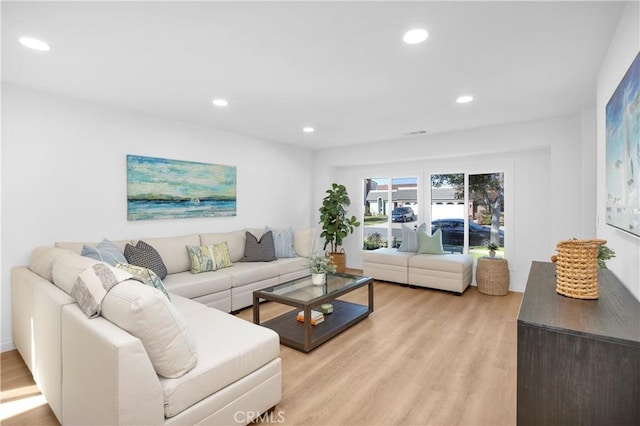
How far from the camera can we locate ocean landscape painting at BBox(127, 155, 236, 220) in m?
3.73

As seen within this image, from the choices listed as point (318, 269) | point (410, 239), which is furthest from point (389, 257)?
point (318, 269)

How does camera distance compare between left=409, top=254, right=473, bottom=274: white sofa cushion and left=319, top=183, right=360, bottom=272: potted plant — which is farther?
left=319, top=183, right=360, bottom=272: potted plant

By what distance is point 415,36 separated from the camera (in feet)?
6.82

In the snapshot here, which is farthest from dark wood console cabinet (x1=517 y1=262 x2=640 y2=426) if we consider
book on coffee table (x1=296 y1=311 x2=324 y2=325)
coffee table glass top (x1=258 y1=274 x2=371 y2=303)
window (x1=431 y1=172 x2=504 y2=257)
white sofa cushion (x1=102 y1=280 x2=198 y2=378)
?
window (x1=431 y1=172 x2=504 y2=257)

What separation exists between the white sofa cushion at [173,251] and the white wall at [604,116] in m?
3.97

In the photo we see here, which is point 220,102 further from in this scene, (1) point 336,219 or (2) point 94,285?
(1) point 336,219

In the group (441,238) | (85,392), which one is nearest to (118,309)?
(85,392)

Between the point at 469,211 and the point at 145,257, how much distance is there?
15.4 ft

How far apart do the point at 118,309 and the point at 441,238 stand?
4744mm

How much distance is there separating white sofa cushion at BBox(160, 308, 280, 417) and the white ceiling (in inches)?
77.0

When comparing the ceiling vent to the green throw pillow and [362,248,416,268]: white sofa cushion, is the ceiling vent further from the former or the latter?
the green throw pillow

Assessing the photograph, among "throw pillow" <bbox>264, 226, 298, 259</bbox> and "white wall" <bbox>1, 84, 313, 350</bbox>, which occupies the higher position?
"white wall" <bbox>1, 84, 313, 350</bbox>

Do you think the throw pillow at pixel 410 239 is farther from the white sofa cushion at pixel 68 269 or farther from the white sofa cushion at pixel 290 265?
the white sofa cushion at pixel 68 269

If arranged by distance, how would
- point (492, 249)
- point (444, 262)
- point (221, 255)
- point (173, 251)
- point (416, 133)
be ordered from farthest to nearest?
point (416, 133), point (492, 249), point (444, 262), point (221, 255), point (173, 251)
